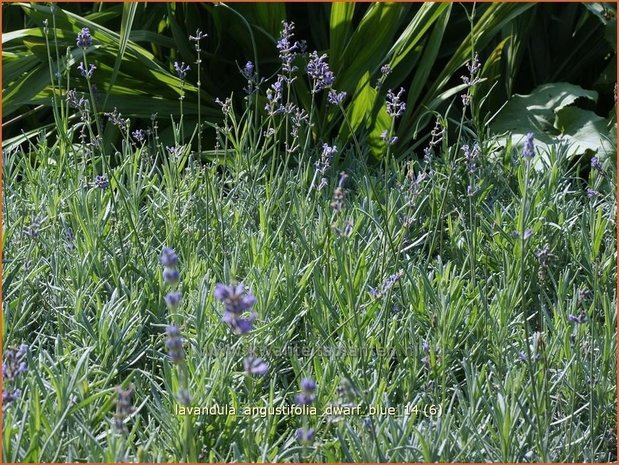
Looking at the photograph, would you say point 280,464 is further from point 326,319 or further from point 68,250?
point 68,250

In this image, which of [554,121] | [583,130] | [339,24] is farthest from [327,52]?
[583,130]

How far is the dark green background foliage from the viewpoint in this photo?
3502 mm

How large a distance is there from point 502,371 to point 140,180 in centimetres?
132

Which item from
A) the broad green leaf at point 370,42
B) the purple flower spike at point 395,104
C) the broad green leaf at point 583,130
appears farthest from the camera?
the broad green leaf at point 370,42

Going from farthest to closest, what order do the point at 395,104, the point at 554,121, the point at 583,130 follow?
the point at 554,121 < the point at 583,130 < the point at 395,104

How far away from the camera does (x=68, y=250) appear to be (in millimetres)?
2525

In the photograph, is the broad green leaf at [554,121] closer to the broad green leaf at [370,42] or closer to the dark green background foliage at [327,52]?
the dark green background foliage at [327,52]

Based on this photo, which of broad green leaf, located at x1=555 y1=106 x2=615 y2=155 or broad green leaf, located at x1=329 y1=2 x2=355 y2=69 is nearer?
broad green leaf, located at x1=555 y1=106 x2=615 y2=155

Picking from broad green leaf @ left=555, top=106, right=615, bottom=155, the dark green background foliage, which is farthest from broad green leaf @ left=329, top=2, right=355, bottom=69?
broad green leaf @ left=555, top=106, right=615, bottom=155

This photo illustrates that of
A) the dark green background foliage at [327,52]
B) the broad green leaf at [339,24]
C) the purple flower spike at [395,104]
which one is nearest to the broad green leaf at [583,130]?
the dark green background foliage at [327,52]

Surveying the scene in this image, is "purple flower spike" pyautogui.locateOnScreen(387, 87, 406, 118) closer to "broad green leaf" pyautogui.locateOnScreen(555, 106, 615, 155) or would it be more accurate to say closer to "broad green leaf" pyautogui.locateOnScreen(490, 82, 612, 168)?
"broad green leaf" pyautogui.locateOnScreen(490, 82, 612, 168)

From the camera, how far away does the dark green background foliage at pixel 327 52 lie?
11.5ft

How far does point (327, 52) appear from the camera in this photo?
144 inches

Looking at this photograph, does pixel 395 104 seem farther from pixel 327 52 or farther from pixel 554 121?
pixel 554 121
